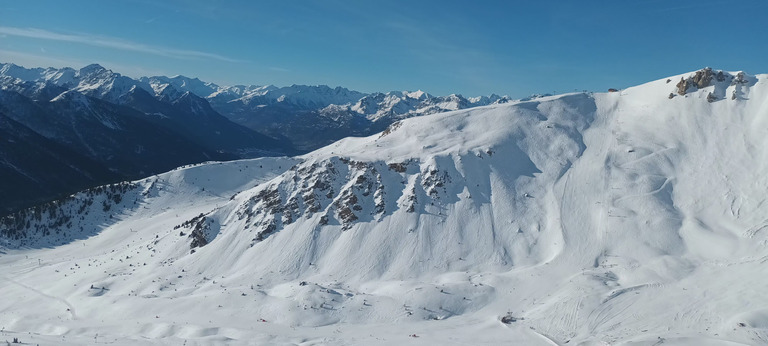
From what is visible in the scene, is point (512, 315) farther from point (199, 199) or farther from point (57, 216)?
point (57, 216)

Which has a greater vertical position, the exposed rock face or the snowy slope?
the exposed rock face

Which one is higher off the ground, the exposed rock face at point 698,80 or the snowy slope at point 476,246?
the exposed rock face at point 698,80

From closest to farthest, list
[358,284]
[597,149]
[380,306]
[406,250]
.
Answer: [380,306] → [358,284] → [406,250] → [597,149]

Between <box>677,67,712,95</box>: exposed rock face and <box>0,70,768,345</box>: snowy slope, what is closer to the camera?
<box>0,70,768,345</box>: snowy slope

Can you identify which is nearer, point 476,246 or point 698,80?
point 476,246

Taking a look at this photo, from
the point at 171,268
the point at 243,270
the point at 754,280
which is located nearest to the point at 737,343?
the point at 754,280

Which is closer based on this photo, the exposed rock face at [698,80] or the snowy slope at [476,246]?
the snowy slope at [476,246]

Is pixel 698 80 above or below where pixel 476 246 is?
above

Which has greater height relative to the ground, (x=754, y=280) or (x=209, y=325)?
(x=754, y=280)
